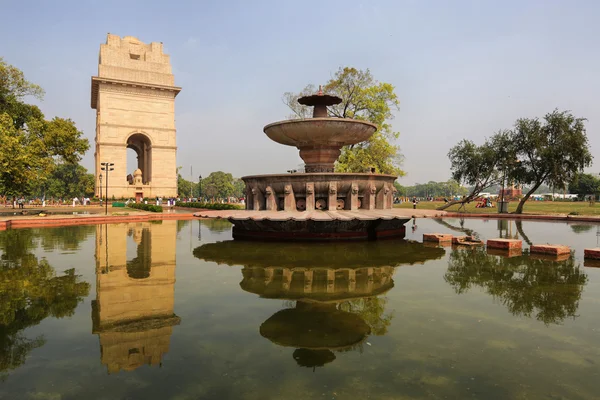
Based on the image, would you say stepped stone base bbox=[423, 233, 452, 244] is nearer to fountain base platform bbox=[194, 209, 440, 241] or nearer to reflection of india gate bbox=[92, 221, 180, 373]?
fountain base platform bbox=[194, 209, 440, 241]

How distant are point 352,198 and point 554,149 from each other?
852 inches

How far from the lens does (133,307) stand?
4.93 metres

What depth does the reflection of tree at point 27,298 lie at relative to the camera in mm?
3748

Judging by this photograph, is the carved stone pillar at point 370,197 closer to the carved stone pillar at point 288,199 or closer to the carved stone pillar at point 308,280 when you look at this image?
the carved stone pillar at point 288,199

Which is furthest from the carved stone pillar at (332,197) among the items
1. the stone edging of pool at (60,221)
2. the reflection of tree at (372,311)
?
the stone edging of pool at (60,221)

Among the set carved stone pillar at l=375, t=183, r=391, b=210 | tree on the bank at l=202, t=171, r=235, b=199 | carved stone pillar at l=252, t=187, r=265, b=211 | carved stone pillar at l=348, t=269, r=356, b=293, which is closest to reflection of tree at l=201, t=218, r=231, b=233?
carved stone pillar at l=252, t=187, r=265, b=211

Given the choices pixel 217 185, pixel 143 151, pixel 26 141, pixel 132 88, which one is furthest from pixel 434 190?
pixel 26 141

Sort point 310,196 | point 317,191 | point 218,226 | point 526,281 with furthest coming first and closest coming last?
point 218,226 < point 317,191 < point 310,196 < point 526,281

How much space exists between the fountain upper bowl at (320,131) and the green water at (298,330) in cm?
685

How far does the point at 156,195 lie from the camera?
170 feet

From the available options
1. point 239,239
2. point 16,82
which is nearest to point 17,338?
point 239,239

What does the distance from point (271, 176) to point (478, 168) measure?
24667 mm

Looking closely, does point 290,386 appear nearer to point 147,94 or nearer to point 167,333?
point 167,333

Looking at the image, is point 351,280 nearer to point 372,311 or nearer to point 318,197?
point 372,311
